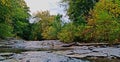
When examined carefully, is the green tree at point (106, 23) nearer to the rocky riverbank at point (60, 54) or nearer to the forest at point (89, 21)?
the forest at point (89, 21)

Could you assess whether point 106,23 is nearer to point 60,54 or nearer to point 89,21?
point 89,21

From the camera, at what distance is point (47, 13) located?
10062 centimetres

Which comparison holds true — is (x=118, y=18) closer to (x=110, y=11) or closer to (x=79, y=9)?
(x=110, y=11)

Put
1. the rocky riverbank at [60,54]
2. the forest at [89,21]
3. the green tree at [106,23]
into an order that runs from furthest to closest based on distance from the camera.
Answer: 1. the forest at [89,21]
2. the green tree at [106,23]
3. the rocky riverbank at [60,54]

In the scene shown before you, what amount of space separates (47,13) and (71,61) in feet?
285

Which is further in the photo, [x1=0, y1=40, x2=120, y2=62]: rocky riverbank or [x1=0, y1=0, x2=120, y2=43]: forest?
[x1=0, y1=0, x2=120, y2=43]: forest

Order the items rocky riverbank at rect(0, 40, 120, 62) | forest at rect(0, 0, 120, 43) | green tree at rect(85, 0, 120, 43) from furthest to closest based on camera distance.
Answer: forest at rect(0, 0, 120, 43)
green tree at rect(85, 0, 120, 43)
rocky riverbank at rect(0, 40, 120, 62)

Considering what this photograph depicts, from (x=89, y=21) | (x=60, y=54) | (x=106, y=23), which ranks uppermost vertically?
(x=89, y=21)

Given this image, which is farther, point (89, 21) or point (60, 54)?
point (89, 21)

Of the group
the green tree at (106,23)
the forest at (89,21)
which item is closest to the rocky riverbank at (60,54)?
the green tree at (106,23)

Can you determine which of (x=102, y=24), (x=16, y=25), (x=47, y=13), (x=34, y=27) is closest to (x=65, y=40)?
(x=102, y=24)

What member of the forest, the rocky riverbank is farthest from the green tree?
the rocky riverbank

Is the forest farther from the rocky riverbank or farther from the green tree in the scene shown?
the rocky riverbank

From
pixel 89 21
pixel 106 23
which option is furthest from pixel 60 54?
pixel 89 21
